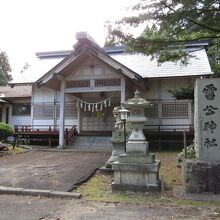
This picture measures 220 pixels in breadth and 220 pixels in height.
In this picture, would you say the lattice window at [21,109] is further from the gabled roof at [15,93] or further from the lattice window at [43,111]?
the lattice window at [43,111]

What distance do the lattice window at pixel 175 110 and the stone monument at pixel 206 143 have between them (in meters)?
12.8

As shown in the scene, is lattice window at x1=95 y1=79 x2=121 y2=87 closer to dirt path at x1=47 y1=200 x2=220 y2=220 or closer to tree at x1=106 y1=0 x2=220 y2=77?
tree at x1=106 y1=0 x2=220 y2=77

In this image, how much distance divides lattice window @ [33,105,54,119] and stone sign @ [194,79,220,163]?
17114 millimetres

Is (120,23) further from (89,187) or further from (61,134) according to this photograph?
(61,134)

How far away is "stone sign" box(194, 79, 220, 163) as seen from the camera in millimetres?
9165

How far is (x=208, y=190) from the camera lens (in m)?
9.04

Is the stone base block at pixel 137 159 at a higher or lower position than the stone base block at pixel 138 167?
higher

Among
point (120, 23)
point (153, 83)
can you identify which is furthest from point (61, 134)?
point (120, 23)

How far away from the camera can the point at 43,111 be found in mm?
25266

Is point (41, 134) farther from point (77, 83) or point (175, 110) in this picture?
point (175, 110)

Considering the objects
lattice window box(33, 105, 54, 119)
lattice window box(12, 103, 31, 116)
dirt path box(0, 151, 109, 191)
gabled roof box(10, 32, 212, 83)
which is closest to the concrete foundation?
dirt path box(0, 151, 109, 191)

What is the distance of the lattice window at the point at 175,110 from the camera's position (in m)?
22.1

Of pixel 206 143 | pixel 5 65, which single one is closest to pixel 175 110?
pixel 206 143

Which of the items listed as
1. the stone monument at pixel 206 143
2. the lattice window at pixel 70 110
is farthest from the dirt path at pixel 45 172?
the lattice window at pixel 70 110
